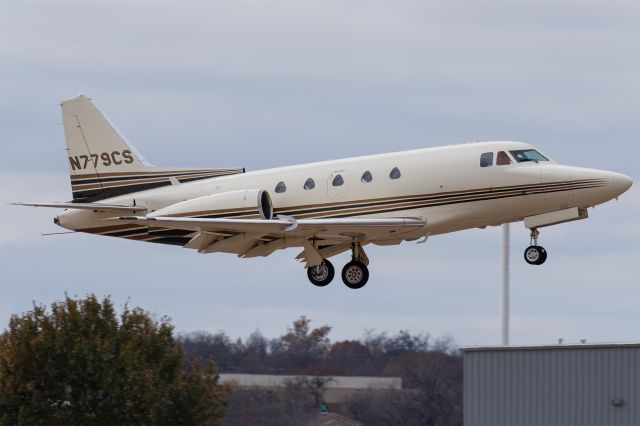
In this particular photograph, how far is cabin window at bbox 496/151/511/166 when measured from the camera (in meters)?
47.2

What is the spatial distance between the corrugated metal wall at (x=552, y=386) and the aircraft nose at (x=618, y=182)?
431cm

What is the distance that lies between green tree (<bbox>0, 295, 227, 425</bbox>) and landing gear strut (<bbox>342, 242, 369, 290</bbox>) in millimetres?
10225

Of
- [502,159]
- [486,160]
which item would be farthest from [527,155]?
[486,160]

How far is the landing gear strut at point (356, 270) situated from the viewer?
49.4 metres

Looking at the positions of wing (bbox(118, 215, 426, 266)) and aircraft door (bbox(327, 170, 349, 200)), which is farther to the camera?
aircraft door (bbox(327, 170, 349, 200))

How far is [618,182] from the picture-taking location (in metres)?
47.2

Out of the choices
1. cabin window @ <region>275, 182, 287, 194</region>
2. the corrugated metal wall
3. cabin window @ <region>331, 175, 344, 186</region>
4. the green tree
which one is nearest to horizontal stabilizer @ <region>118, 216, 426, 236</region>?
cabin window @ <region>275, 182, 287, 194</region>

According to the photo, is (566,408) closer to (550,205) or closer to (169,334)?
(550,205)

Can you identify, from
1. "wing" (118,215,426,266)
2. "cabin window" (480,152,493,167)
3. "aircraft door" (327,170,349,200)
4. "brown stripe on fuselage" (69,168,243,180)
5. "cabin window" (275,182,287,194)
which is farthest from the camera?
"brown stripe on fuselage" (69,168,243,180)

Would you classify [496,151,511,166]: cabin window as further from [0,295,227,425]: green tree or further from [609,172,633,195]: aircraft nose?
[0,295,227,425]: green tree

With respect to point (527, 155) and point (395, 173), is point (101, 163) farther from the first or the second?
Answer: point (527, 155)

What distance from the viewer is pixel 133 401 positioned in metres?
56.4

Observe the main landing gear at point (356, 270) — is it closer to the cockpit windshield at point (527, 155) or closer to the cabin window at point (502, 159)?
the cabin window at point (502, 159)

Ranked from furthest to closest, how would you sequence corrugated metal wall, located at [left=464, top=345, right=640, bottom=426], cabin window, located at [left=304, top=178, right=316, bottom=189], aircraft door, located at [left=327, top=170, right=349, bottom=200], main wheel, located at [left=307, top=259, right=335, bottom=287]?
1. main wheel, located at [left=307, top=259, right=335, bottom=287]
2. cabin window, located at [left=304, top=178, right=316, bottom=189]
3. aircraft door, located at [left=327, top=170, right=349, bottom=200]
4. corrugated metal wall, located at [left=464, top=345, right=640, bottom=426]
